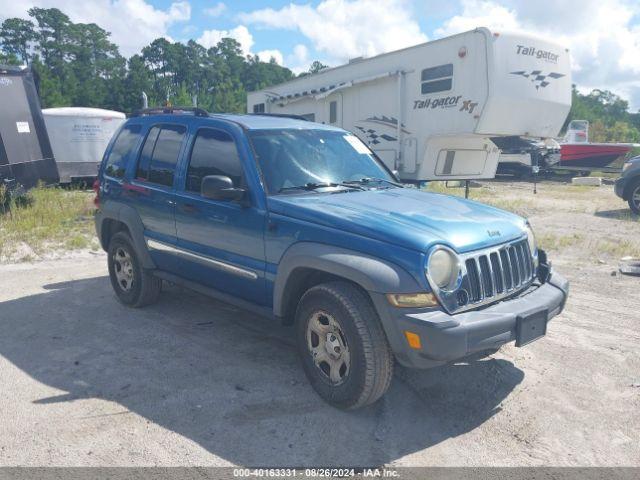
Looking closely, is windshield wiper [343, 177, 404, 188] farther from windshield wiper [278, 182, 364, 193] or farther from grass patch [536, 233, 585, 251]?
grass patch [536, 233, 585, 251]

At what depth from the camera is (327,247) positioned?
3.46 metres

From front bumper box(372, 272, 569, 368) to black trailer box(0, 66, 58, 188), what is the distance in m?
9.91

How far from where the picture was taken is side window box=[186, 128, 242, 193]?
4.25 meters

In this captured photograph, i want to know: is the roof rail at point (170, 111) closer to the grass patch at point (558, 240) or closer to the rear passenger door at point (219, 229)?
the rear passenger door at point (219, 229)

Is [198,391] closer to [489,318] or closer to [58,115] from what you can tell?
[489,318]

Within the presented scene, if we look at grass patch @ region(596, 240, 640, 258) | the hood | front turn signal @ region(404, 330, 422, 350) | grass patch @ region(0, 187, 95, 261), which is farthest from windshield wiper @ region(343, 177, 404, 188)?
grass patch @ region(0, 187, 95, 261)

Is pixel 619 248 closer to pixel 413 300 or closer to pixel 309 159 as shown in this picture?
pixel 309 159

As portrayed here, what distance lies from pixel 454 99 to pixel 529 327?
7339 mm

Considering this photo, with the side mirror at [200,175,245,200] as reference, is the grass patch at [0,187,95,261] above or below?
below

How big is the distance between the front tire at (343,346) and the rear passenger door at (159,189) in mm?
1757

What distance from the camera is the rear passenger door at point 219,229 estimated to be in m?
4.02

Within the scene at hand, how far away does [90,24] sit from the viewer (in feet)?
291

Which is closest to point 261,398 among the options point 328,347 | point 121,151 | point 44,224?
point 328,347

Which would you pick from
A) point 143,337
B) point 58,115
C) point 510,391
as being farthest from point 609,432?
point 58,115
